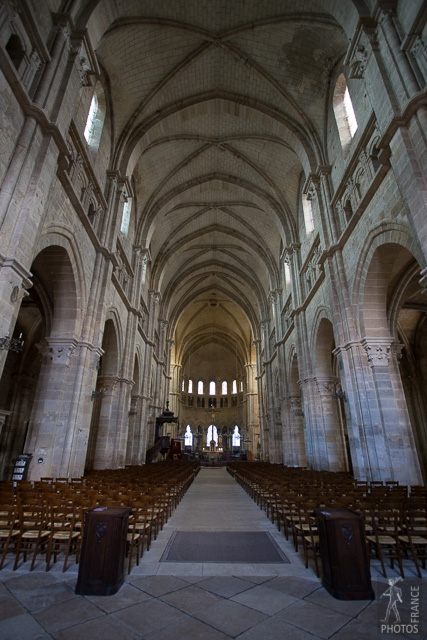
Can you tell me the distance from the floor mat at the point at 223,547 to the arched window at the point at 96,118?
44.7ft

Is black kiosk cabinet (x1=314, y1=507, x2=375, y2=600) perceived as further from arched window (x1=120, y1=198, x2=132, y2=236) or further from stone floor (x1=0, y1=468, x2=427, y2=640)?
arched window (x1=120, y1=198, x2=132, y2=236)

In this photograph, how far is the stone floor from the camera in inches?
117

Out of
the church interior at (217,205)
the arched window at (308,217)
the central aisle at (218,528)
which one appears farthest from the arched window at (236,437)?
the arched window at (308,217)

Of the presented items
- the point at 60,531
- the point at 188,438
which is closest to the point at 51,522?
the point at 60,531

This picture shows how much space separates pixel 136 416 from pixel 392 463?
15.1 metres

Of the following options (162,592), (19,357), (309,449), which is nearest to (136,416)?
(19,357)

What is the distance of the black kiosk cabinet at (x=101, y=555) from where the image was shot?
3.72 metres

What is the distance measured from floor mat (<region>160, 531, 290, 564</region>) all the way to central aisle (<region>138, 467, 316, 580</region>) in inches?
5.4

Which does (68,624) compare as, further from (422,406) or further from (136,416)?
(422,406)

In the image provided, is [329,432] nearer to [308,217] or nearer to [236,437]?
[308,217]

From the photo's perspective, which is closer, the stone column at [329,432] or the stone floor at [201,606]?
the stone floor at [201,606]

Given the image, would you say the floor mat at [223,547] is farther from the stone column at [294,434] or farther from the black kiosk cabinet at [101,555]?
the stone column at [294,434]

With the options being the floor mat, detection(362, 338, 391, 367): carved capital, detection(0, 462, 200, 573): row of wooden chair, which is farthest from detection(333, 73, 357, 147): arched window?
detection(0, 462, 200, 573): row of wooden chair

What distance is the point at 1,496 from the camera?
5512mm
